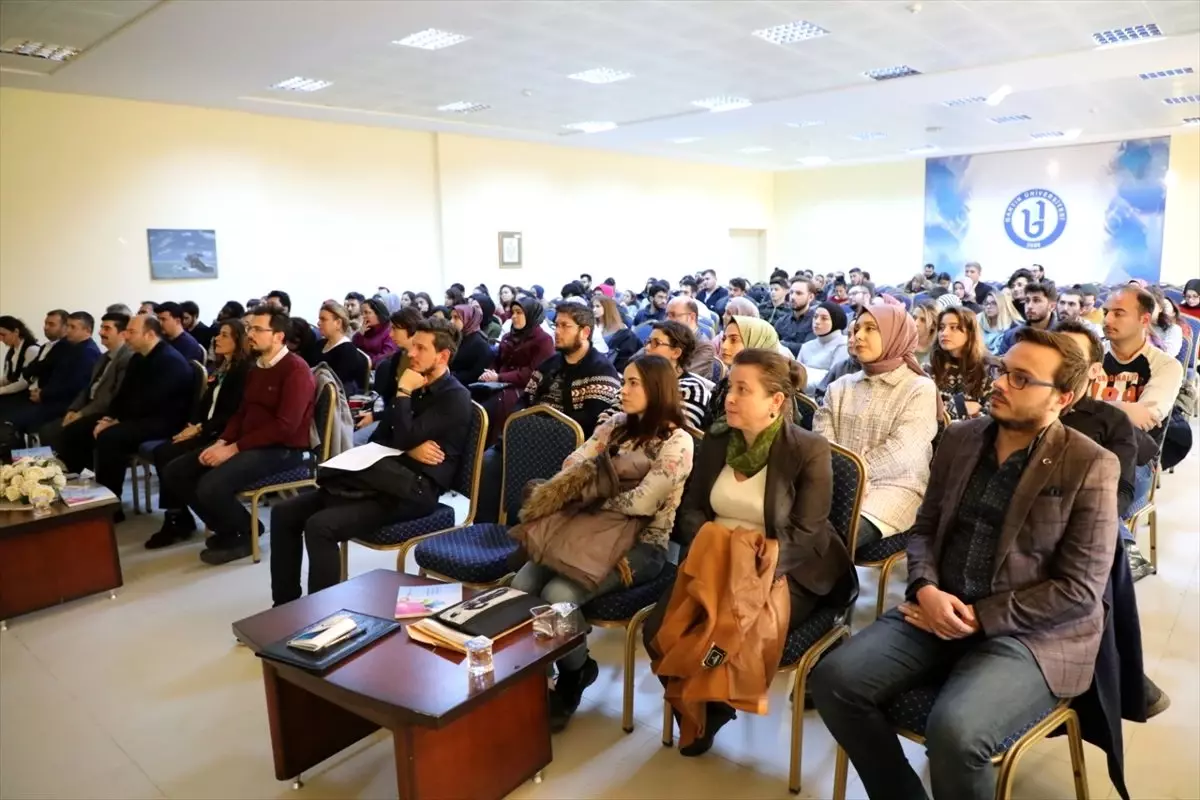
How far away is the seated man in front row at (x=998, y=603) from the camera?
1843 millimetres

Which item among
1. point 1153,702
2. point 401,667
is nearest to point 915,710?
point 1153,702

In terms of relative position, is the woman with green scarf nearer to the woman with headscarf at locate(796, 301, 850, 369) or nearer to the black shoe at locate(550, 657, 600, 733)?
the black shoe at locate(550, 657, 600, 733)

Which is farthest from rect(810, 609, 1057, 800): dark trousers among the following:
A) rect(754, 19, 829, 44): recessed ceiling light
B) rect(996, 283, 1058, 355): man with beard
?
rect(754, 19, 829, 44): recessed ceiling light

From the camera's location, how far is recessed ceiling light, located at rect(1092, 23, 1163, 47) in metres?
7.16

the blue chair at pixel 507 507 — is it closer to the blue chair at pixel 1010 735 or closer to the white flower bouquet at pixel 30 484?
the blue chair at pixel 1010 735

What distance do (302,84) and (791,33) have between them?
5.10 m

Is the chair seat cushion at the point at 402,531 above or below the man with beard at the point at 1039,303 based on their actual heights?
below

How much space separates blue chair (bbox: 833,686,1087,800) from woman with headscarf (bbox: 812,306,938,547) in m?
0.92

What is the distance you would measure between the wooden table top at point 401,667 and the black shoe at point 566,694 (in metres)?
0.46

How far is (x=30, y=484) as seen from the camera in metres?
3.76

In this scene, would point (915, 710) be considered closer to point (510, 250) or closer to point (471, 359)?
point (471, 359)

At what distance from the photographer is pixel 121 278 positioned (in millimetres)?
9375

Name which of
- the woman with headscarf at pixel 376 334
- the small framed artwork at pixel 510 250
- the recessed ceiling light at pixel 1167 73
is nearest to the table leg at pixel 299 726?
the woman with headscarf at pixel 376 334

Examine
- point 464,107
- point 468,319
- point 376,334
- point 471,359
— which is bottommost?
point 471,359
